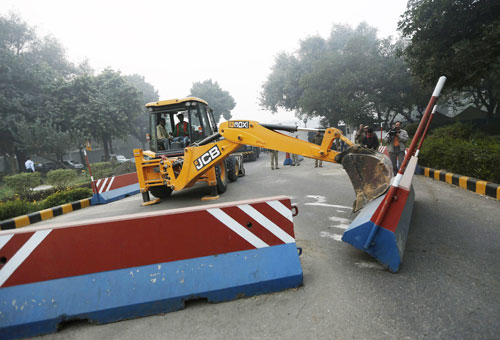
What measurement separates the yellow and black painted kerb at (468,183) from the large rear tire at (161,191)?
719 cm

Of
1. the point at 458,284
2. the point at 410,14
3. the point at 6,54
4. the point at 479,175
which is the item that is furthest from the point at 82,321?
the point at 6,54

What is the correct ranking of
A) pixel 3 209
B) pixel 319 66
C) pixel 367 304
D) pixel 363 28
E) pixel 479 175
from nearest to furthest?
pixel 367 304 < pixel 479 175 < pixel 3 209 < pixel 319 66 < pixel 363 28

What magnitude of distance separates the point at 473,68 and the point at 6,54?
32552 millimetres

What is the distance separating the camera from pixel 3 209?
697cm

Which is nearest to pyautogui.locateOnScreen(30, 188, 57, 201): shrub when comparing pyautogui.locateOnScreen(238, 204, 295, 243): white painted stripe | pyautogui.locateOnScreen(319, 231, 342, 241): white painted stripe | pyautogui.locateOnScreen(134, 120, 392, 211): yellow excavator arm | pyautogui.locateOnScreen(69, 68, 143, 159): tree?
pyautogui.locateOnScreen(134, 120, 392, 211): yellow excavator arm

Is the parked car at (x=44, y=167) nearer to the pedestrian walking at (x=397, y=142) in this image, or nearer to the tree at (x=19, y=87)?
the tree at (x=19, y=87)

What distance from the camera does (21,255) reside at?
7.19 ft

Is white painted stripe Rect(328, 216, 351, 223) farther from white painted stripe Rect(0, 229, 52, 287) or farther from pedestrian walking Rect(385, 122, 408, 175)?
pedestrian walking Rect(385, 122, 408, 175)

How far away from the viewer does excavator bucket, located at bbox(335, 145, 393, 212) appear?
3.79 metres

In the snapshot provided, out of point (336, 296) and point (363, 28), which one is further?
point (363, 28)

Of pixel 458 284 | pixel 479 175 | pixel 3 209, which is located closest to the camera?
pixel 458 284

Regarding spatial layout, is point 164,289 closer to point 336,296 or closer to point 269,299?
point 269,299

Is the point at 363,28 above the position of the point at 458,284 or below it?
above

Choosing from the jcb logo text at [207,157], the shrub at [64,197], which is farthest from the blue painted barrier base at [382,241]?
the shrub at [64,197]
